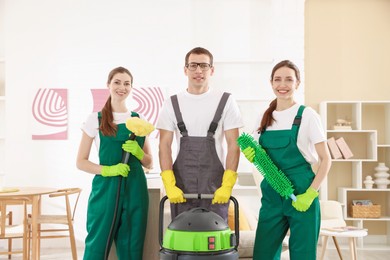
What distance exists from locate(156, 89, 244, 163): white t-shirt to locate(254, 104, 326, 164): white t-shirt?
20cm

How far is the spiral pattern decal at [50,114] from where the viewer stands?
18.9 feet

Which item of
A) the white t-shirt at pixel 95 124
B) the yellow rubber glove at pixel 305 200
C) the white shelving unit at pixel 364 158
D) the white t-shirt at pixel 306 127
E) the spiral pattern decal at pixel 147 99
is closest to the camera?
the yellow rubber glove at pixel 305 200

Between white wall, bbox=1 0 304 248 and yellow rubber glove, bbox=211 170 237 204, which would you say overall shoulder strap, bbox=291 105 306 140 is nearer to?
yellow rubber glove, bbox=211 170 237 204

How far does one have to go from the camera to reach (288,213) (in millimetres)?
2457

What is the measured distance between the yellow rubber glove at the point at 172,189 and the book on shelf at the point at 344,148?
378 centimetres

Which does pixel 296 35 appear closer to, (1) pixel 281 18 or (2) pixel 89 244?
(1) pixel 281 18

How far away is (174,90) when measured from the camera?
5746mm

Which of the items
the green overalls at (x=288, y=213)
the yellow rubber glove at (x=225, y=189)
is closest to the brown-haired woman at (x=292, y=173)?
the green overalls at (x=288, y=213)

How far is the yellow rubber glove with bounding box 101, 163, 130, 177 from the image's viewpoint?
2.66 meters

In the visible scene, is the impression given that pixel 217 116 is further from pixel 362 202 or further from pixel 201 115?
pixel 362 202

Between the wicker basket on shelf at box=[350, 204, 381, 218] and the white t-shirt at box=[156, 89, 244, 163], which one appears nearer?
the white t-shirt at box=[156, 89, 244, 163]

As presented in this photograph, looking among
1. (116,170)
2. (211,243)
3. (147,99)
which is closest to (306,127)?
(211,243)

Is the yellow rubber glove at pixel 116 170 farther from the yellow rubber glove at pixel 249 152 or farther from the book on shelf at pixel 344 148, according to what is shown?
the book on shelf at pixel 344 148

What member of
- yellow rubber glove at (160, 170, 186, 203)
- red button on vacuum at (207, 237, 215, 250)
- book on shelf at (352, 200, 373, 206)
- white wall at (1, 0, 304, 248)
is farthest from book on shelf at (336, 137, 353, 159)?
red button on vacuum at (207, 237, 215, 250)
